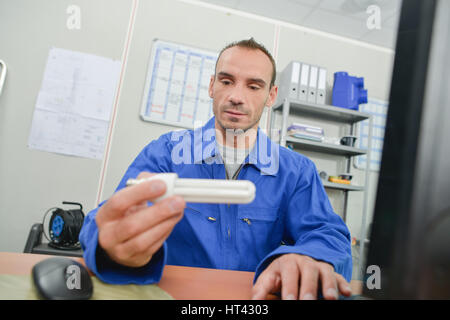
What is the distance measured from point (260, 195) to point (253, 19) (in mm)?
1768

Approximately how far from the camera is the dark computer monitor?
0.64 ft

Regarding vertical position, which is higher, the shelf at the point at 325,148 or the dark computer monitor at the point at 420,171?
the shelf at the point at 325,148

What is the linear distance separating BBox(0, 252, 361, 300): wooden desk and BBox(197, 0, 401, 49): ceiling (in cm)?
204

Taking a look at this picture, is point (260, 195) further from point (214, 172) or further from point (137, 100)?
point (137, 100)

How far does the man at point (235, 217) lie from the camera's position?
1.17 ft

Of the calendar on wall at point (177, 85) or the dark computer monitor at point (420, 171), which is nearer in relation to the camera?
the dark computer monitor at point (420, 171)

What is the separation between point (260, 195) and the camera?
817mm

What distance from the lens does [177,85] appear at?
1961 mm

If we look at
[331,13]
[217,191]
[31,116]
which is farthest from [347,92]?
[31,116]

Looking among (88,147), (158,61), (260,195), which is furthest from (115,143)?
(260,195)

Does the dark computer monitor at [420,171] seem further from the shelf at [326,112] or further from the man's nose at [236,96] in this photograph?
the shelf at [326,112]

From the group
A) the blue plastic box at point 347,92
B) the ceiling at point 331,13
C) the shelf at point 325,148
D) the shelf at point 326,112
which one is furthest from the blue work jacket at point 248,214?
the ceiling at point 331,13

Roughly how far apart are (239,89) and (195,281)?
2.23 ft

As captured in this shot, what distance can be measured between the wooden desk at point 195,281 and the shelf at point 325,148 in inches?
55.9
